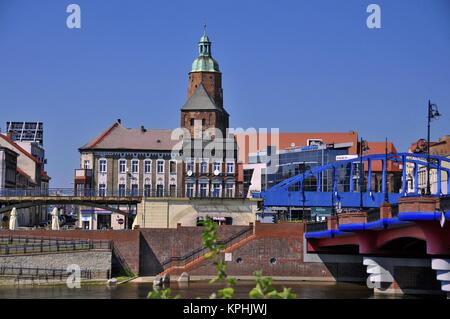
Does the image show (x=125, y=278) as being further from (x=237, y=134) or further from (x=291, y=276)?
(x=237, y=134)

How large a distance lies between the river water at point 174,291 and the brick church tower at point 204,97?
172ft

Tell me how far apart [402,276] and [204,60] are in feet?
247

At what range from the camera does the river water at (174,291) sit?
214ft

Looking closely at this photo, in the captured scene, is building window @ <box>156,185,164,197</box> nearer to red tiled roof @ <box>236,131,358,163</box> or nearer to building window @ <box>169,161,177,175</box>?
building window @ <box>169,161,177,175</box>

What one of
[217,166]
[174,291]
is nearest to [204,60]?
[217,166]

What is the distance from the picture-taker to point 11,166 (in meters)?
123

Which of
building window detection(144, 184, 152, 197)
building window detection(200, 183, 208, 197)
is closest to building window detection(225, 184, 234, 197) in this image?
building window detection(200, 183, 208, 197)

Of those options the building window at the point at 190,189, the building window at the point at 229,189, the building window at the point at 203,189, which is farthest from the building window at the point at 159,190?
the building window at the point at 229,189

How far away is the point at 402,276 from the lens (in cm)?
6850

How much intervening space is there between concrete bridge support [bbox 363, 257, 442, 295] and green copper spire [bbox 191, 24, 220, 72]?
237 feet

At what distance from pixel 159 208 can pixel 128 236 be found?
12207 millimetres

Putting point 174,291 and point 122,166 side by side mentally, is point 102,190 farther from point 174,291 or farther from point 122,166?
point 174,291

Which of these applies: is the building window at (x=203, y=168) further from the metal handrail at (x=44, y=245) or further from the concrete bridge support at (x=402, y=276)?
the concrete bridge support at (x=402, y=276)

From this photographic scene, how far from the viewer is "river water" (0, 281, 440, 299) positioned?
6525 cm
